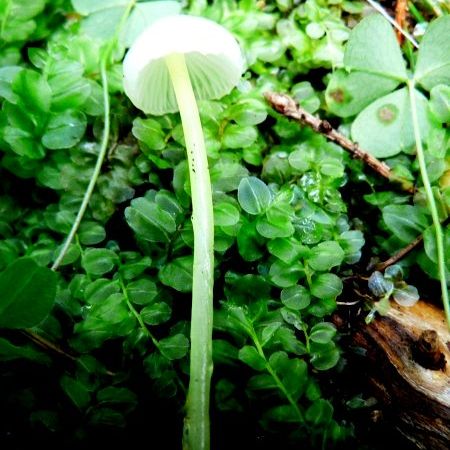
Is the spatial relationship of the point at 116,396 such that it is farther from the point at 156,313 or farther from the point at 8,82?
the point at 8,82

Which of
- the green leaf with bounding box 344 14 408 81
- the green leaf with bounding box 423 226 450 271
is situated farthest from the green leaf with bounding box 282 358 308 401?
the green leaf with bounding box 344 14 408 81

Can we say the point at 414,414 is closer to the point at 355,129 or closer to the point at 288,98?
the point at 355,129

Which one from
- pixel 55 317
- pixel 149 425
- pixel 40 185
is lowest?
pixel 149 425

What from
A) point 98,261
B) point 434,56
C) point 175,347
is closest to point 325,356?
point 175,347

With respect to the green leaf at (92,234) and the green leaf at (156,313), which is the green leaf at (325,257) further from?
the green leaf at (92,234)

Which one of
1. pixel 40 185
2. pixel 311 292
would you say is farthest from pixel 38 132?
pixel 311 292

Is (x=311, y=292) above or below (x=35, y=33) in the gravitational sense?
below

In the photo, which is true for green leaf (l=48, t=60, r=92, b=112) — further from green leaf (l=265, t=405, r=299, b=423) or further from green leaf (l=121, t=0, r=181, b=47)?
green leaf (l=265, t=405, r=299, b=423)

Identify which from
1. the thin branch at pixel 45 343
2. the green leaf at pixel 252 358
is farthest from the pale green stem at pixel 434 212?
the thin branch at pixel 45 343
